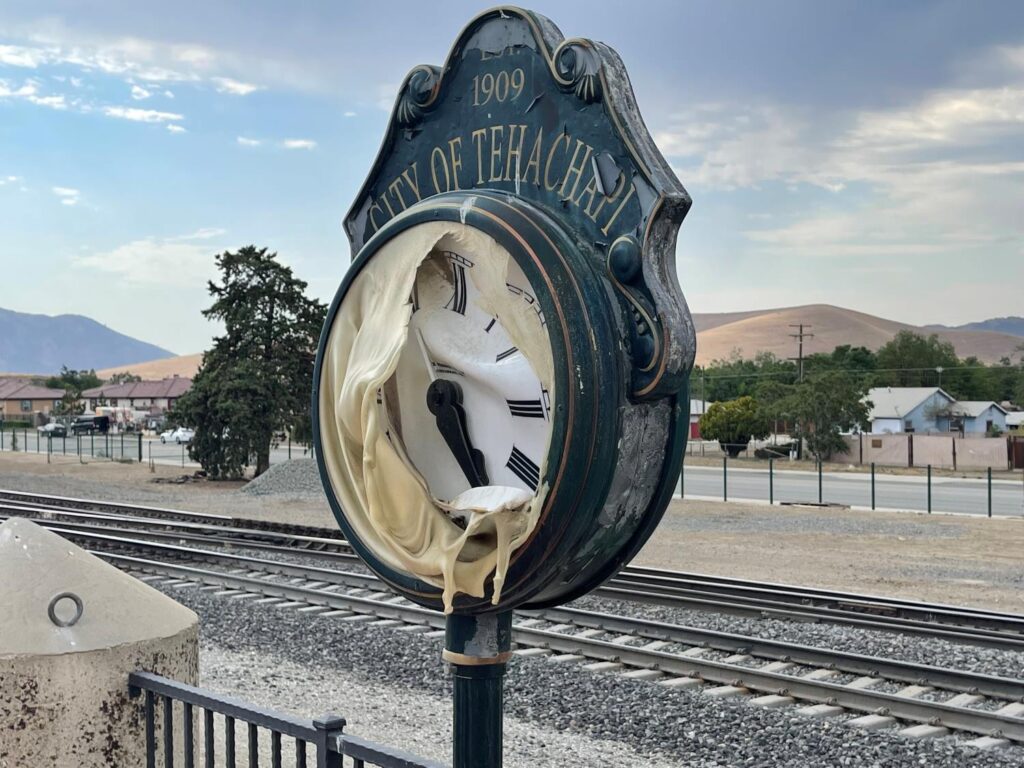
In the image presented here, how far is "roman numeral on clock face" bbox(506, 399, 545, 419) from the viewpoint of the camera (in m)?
2.97

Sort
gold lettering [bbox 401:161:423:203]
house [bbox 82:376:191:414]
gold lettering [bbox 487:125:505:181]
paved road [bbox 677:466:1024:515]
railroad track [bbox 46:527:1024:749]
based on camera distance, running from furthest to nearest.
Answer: house [bbox 82:376:191:414] → paved road [bbox 677:466:1024:515] → railroad track [bbox 46:527:1024:749] → gold lettering [bbox 401:161:423:203] → gold lettering [bbox 487:125:505:181]

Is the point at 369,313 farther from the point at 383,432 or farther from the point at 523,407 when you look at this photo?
the point at 523,407

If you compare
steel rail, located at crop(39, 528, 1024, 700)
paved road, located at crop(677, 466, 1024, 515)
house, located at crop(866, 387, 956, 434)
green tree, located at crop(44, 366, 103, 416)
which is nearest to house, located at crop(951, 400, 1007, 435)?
house, located at crop(866, 387, 956, 434)

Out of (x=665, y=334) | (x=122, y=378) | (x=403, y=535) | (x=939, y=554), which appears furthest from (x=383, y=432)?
(x=122, y=378)

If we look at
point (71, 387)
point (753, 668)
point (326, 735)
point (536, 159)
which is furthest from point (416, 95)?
point (71, 387)

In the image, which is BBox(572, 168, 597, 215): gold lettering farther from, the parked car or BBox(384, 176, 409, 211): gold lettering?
the parked car

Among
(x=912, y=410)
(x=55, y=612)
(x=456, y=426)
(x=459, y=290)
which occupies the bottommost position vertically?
(x=55, y=612)

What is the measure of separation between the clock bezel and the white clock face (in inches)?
3.9

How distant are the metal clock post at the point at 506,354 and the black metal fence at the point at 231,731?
0.29m

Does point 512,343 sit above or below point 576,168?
below

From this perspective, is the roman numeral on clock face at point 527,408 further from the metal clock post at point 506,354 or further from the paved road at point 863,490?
the paved road at point 863,490

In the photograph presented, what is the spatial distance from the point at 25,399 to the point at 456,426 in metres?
136

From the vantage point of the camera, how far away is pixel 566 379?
2.75 m

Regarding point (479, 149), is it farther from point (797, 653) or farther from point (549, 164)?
point (797, 653)
